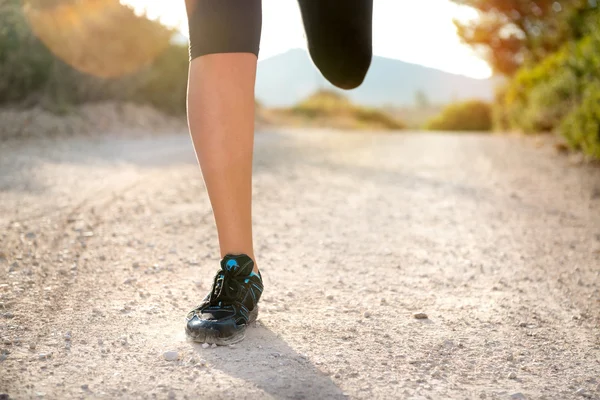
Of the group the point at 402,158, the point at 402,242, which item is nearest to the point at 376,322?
the point at 402,242

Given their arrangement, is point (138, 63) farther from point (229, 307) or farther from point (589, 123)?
point (229, 307)

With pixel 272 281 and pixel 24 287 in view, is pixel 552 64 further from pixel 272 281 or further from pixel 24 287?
pixel 24 287

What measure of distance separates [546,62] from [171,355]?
10000 mm

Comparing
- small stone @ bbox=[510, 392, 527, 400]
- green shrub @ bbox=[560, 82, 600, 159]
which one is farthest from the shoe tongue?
green shrub @ bbox=[560, 82, 600, 159]

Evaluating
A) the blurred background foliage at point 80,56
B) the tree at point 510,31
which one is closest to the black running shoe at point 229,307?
the blurred background foliage at point 80,56

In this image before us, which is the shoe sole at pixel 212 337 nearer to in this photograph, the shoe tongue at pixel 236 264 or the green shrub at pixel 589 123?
the shoe tongue at pixel 236 264

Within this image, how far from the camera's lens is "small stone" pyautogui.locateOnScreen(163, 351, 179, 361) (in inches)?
61.1

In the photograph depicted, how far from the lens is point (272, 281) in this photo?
2.29m

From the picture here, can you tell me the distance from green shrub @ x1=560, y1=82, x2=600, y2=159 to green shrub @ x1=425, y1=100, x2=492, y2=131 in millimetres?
12958

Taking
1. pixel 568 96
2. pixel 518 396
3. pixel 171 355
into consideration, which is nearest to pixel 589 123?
pixel 568 96

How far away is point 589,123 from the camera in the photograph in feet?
18.4

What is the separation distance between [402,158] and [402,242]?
367 centimetres

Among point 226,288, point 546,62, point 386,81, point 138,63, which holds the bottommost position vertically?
point 226,288

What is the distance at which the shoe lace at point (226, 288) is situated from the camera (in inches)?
68.7
